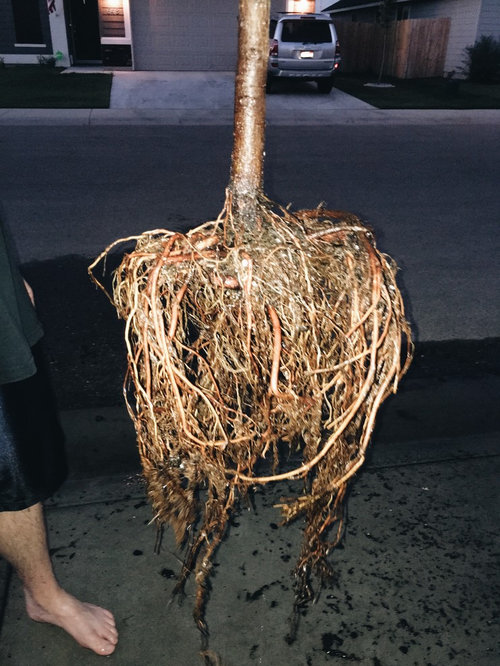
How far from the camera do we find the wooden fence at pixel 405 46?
69.3ft

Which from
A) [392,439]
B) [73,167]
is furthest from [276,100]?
[392,439]

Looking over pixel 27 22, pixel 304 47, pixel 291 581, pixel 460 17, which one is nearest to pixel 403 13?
pixel 460 17

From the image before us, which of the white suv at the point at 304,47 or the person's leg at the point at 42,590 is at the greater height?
the white suv at the point at 304,47

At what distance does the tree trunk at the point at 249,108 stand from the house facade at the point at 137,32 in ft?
65.4

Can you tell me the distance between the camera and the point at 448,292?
15.4 feet

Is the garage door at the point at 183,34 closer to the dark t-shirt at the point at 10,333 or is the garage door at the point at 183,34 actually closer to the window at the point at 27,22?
the window at the point at 27,22

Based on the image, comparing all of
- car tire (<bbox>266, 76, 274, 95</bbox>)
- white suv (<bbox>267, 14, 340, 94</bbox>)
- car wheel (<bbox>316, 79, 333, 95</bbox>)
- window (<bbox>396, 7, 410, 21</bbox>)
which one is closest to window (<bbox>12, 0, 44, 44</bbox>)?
car tire (<bbox>266, 76, 274, 95</bbox>)

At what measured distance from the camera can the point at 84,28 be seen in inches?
854

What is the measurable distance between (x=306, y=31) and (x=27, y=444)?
16.8 metres

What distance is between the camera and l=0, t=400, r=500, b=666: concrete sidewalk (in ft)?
6.44

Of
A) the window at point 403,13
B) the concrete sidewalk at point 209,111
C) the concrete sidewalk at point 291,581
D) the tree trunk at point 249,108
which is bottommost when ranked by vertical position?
the concrete sidewalk at point 291,581

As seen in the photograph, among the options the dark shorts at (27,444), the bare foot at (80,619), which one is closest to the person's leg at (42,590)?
the bare foot at (80,619)

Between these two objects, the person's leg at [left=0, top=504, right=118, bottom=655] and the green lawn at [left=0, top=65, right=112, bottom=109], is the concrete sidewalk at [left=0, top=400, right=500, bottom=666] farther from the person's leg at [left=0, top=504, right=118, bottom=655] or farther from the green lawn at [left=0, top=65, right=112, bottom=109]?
the green lawn at [left=0, top=65, right=112, bottom=109]

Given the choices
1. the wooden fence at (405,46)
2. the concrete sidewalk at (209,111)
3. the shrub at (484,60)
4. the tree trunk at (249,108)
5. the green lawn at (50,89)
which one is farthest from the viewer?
the wooden fence at (405,46)
